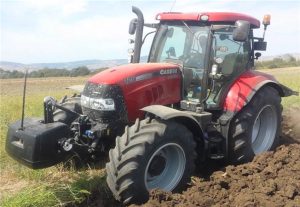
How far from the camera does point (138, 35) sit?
238 inches

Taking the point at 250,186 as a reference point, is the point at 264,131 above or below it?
above

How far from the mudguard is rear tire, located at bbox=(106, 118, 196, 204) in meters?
1.16

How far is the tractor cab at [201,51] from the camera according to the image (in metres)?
5.57

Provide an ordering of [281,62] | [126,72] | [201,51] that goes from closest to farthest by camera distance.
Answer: [126,72], [201,51], [281,62]

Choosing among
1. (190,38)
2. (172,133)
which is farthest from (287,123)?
(172,133)

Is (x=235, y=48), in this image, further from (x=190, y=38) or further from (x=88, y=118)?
(x=88, y=118)

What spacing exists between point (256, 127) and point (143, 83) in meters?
2.13

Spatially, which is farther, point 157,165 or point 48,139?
point 157,165

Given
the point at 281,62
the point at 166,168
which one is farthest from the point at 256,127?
the point at 281,62

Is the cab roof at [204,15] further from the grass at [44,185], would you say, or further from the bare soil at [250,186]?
the grass at [44,185]

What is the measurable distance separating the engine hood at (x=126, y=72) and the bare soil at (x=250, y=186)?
4.71ft

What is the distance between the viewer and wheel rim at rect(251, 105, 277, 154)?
20.6 feet

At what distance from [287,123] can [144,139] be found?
497 cm

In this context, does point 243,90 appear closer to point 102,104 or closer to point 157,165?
point 157,165
